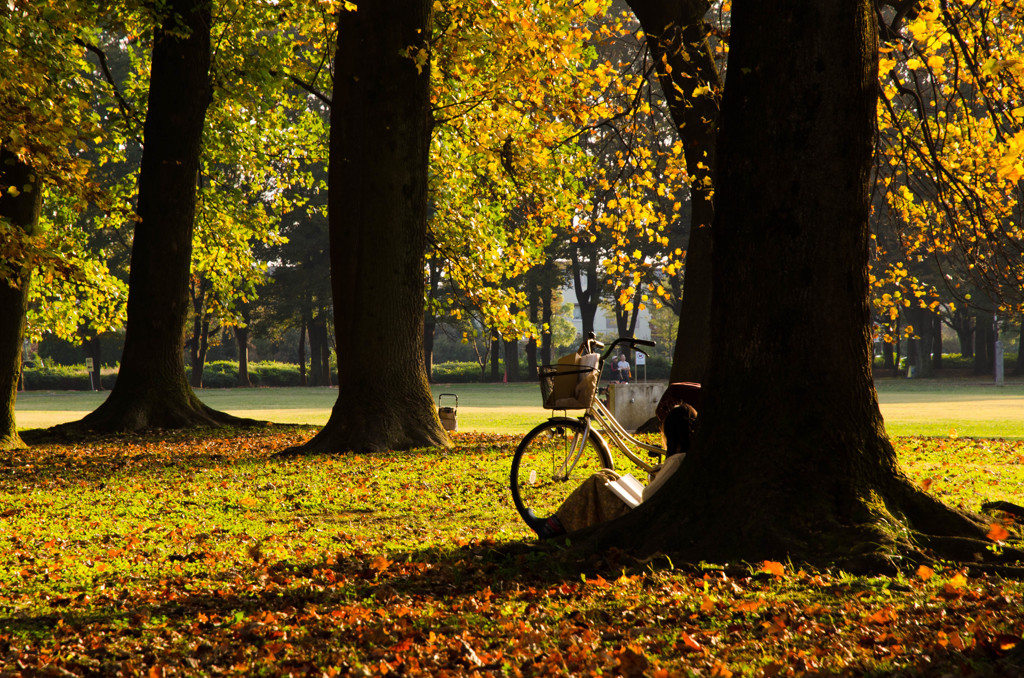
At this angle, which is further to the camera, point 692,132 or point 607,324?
point 607,324

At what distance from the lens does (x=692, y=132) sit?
13.7 m

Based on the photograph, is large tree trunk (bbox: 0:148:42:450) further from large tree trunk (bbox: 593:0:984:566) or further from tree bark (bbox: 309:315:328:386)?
tree bark (bbox: 309:315:328:386)

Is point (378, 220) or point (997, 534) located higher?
point (378, 220)

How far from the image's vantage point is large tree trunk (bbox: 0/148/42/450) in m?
13.3

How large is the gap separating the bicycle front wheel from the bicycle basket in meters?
0.16

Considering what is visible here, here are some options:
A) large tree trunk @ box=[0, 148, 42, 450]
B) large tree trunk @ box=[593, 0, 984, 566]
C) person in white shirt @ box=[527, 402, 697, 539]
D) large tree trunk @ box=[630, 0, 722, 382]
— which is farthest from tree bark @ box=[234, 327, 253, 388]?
large tree trunk @ box=[593, 0, 984, 566]

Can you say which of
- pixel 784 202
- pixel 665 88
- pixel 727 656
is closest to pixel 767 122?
pixel 784 202

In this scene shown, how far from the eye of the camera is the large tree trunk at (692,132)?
42.4 feet

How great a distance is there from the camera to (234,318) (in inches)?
972

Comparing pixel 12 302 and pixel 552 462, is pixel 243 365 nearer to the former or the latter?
pixel 12 302

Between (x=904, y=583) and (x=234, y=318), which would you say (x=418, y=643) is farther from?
(x=234, y=318)

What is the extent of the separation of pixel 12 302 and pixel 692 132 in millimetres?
10288

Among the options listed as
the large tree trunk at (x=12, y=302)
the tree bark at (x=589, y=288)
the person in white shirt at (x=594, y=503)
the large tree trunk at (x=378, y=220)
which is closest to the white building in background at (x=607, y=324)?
the tree bark at (x=589, y=288)

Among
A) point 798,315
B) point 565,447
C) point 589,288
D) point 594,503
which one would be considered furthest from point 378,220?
point 589,288
